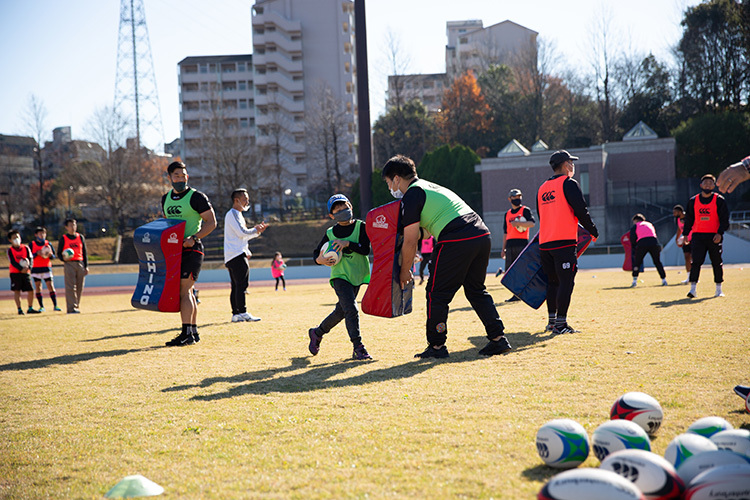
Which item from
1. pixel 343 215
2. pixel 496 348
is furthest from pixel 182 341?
pixel 496 348

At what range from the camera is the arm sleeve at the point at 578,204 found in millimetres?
7555

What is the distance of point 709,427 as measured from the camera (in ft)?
10.6

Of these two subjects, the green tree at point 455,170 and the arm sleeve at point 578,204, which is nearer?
the arm sleeve at point 578,204

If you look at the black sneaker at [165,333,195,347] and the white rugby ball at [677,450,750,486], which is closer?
the white rugby ball at [677,450,750,486]

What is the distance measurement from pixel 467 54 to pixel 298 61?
19989 millimetres

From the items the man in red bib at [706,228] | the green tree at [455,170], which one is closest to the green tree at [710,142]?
the green tree at [455,170]

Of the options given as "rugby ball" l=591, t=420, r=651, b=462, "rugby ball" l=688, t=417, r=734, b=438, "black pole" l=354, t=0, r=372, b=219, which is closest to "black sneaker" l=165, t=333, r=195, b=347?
"rugby ball" l=591, t=420, r=651, b=462

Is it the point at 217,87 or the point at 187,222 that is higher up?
the point at 217,87

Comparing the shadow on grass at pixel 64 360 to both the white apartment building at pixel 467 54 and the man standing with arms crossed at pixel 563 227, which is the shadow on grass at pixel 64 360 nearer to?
the man standing with arms crossed at pixel 563 227

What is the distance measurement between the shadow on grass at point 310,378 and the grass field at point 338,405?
25 mm

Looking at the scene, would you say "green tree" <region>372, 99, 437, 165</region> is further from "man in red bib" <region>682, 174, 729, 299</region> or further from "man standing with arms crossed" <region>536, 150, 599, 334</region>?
"man standing with arms crossed" <region>536, 150, 599, 334</region>

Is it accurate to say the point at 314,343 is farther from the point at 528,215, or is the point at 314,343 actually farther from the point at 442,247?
the point at 528,215

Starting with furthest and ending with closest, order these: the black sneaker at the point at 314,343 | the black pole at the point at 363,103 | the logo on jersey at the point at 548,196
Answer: the black pole at the point at 363,103, the logo on jersey at the point at 548,196, the black sneaker at the point at 314,343

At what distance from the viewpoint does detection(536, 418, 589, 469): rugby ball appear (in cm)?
316
